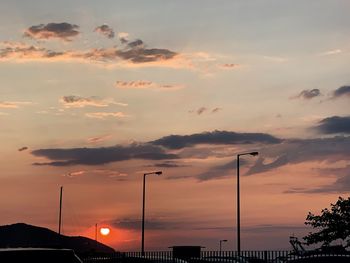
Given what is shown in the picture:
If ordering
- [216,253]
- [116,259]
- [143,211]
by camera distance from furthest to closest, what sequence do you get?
1. [143,211]
2. [216,253]
3. [116,259]

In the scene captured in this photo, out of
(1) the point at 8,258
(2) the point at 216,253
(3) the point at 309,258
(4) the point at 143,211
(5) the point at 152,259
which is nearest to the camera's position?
(1) the point at 8,258

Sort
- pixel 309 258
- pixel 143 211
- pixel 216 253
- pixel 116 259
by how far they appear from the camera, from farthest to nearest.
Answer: pixel 143 211, pixel 216 253, pixel 116 259, pixel 309 258

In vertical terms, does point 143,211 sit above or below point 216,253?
above

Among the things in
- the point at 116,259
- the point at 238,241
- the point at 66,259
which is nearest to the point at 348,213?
the point at 238,241

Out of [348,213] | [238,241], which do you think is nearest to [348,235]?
[348,213]

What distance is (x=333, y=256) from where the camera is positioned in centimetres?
2256

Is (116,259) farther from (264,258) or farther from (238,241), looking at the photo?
(238,241)

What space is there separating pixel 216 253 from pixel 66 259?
2477 centimetres

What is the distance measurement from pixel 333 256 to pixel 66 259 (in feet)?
37.5

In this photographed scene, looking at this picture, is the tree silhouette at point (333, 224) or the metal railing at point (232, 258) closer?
the metal railing at point (232, 258)

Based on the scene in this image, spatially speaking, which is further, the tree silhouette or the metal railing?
the tree silhouette

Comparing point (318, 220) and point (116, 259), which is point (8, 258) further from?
point (318, 220)

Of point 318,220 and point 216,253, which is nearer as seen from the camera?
point 216,253

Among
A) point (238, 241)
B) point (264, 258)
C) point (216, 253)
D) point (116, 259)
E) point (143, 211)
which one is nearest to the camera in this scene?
point (116, 259)
